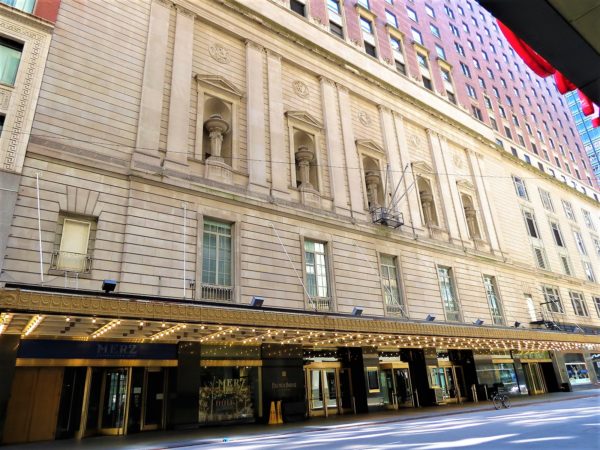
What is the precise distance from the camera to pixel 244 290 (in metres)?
17.4

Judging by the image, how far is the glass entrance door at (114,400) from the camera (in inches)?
Result: 552

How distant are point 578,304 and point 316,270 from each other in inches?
1263

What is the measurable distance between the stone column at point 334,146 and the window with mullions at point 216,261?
7166mm

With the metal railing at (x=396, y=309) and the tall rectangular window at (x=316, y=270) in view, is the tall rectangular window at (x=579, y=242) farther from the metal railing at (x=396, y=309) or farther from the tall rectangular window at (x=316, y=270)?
the tall rectangular window at (x=316, y=270)

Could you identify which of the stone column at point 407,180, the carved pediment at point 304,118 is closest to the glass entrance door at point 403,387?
the stone column at point 407,180

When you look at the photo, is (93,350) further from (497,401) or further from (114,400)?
(497,401)

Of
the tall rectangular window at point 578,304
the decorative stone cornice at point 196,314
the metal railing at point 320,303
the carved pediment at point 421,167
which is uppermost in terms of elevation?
the carved pediment at point 421,167

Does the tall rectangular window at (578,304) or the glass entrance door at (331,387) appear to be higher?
the tall rectangular window at (578,304)

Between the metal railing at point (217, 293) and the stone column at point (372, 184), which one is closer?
the metal railing at point (217, 293)

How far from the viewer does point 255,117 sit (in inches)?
835

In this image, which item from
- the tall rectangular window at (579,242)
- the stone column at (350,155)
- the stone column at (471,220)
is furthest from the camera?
the tall rectangular window at (579,242)

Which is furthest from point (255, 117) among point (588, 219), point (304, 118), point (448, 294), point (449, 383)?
point (588, 219)

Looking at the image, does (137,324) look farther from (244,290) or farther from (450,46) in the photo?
(450,46)

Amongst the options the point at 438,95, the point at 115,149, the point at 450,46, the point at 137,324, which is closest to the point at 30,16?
the point at 115,149
